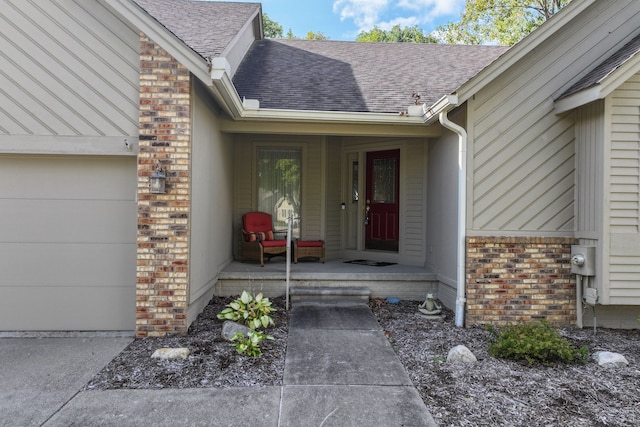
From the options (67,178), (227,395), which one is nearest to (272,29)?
(67,178)

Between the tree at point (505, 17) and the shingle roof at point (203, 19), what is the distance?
13024mm

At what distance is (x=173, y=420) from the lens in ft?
9.12

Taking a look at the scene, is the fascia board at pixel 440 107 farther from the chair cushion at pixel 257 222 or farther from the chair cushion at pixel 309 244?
the chair cushion at pixel 257 222

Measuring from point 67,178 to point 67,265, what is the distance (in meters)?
0.95

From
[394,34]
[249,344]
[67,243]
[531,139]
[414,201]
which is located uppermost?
[394,34]

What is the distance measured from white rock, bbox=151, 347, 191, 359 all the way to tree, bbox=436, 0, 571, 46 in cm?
1786

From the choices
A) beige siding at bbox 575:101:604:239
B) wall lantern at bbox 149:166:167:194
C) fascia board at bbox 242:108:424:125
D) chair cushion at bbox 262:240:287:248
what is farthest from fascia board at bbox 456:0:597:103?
chair cushion at bbox 262:240:287:248

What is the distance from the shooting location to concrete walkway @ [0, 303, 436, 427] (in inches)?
110

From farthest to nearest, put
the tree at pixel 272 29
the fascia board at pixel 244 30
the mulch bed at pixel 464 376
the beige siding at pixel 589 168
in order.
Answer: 1. the tree at pixel 272 29
2. the fascia board at pixel 244 30
3. the beige siding at pixel 589 168
4. the mulch bed at pixel 464 376

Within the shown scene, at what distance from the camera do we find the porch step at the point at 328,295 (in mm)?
5809

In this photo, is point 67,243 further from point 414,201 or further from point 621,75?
point 621,75

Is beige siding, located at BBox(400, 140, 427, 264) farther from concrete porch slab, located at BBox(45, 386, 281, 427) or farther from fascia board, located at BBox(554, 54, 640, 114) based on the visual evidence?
concrete porch slab, located at BBox(45, 386, 281, 427)

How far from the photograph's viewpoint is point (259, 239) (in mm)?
7074

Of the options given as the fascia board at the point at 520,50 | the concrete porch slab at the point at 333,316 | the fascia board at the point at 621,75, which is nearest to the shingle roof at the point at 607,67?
the fascia board at the point at 621,75
